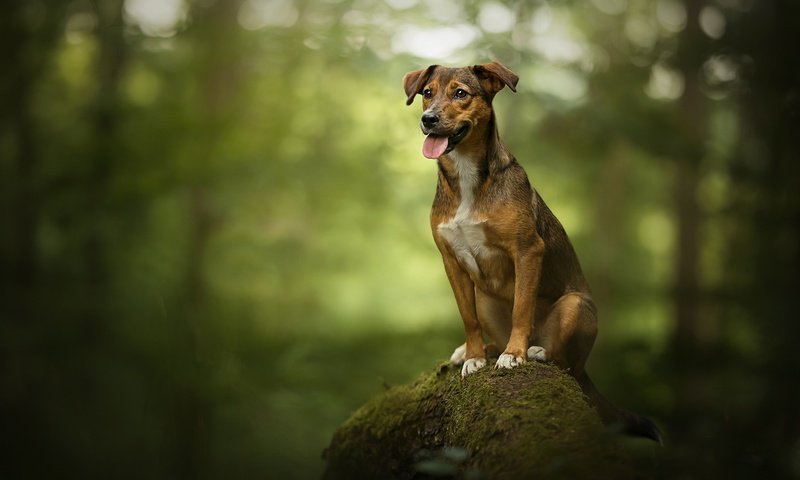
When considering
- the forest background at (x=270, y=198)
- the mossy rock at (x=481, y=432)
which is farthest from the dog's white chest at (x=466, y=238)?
the forest background at (x=270, y=198)

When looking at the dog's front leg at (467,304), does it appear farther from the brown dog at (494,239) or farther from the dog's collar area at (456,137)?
the dog's collar area at (456,137)

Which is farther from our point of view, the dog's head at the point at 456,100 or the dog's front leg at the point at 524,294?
the dog's front leg at the point at 524,294

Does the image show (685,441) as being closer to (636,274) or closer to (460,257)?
(460,257)

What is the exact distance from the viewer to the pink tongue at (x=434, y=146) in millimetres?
3629

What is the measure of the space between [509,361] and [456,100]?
4.77 ft

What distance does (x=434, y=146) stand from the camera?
367 centimetres

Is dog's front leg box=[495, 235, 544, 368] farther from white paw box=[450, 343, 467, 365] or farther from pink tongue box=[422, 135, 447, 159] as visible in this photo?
pink tongue box=[422, 135, 447, 159]

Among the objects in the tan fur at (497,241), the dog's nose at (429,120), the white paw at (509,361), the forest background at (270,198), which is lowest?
the white paw at (509,361)

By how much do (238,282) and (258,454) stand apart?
11.0ft

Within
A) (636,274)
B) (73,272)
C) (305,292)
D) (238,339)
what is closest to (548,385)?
(238,339)

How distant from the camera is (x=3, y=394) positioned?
416 inches

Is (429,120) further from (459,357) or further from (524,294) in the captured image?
(459,357)

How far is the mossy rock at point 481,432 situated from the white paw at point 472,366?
0.20 feet

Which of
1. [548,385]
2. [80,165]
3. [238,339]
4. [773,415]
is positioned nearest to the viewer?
[548,385]
